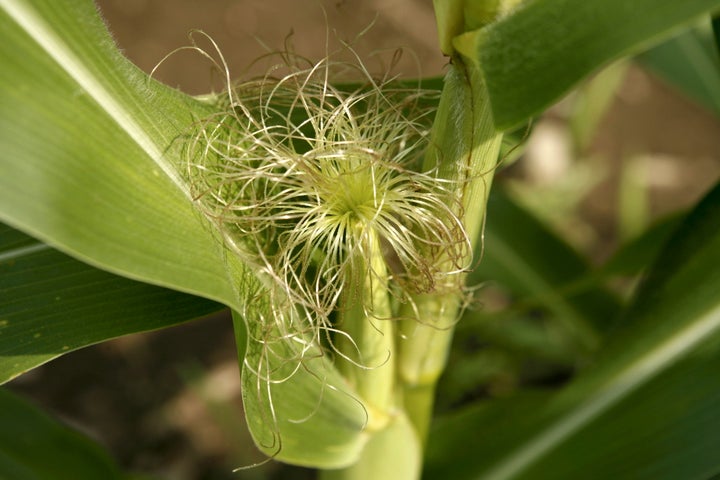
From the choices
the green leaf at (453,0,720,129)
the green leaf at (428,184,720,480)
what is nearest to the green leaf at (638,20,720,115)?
the green leaf at (428,184,720,480)

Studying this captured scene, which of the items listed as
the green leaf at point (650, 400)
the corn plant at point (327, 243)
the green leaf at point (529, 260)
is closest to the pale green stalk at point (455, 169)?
the corn plant at point (327, 243)

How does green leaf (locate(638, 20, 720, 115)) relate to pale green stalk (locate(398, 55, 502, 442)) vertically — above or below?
below

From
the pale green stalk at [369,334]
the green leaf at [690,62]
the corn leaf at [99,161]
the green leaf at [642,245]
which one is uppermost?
the corn leaf at [99,161]

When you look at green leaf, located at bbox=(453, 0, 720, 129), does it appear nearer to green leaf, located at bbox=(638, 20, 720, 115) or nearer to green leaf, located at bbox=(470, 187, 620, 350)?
green leaf, located at bbox=(470, 187, 620, 350)

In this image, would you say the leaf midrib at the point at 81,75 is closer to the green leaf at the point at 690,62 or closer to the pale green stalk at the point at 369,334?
the pale green stalk at the point at 369,334

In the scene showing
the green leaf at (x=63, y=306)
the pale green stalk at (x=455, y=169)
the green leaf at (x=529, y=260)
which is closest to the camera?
the pale green stalk at (x=455, y=169)

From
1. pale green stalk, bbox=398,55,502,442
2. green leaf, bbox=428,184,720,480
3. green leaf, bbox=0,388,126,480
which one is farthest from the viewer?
green leaf, bbox=0,388,126,480

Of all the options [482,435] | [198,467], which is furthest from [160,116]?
[198,467]
